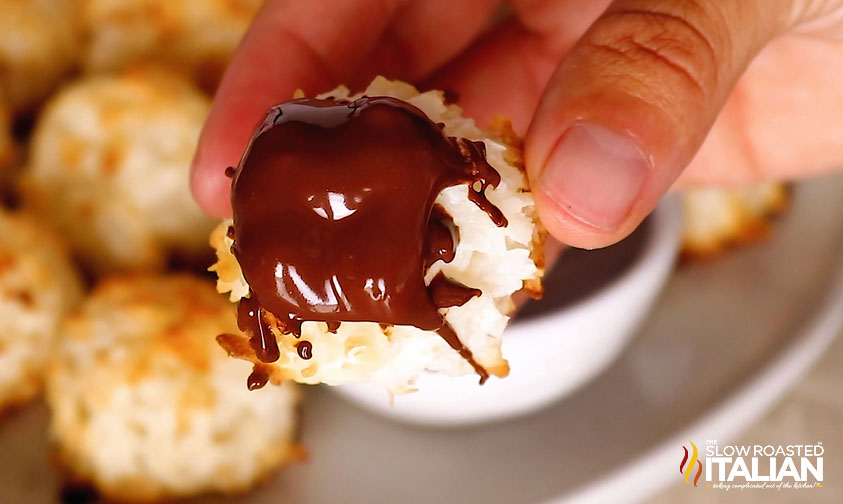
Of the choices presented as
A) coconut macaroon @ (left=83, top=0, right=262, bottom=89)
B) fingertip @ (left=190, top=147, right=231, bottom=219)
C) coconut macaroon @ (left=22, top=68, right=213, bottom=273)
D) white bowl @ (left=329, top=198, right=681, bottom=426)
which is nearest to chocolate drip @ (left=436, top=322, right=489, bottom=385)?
white bowl @ (left=329, top=198, right=681, bottom=426)

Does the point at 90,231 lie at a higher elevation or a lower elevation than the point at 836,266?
lower

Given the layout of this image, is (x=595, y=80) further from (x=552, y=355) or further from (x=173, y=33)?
(x=173, y=33)

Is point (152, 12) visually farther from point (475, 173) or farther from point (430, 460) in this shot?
point (475, 173)

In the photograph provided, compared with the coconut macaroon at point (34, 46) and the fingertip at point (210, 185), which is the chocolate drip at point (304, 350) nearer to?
the fingertip at point (210, 185)

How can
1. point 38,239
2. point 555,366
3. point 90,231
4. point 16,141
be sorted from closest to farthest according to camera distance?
point 555,366 < point 38,239 < point 90,231 < point 16,141

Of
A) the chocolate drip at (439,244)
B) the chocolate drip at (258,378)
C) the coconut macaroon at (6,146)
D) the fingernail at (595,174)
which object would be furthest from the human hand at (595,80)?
the coconut macaroon at (6,146)

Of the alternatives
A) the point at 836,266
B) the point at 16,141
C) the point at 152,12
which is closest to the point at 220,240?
the point at 152,12
